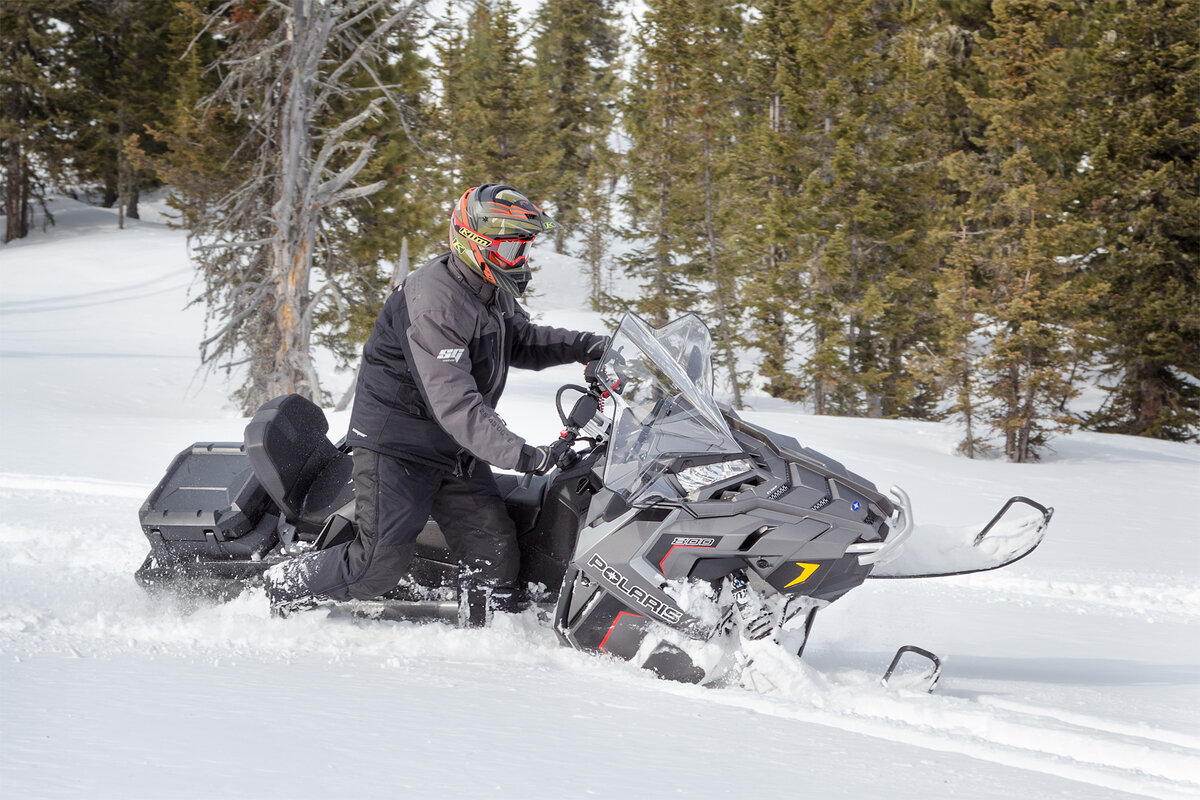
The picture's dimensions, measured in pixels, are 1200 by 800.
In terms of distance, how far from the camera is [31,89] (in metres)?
28.7

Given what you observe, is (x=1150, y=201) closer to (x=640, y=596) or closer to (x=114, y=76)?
(x=640, y=596)

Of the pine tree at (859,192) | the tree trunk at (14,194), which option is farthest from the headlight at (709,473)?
the tree trunk at (14,194)

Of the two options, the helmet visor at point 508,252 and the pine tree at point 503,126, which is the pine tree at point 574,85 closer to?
the pine tree at point 503,126

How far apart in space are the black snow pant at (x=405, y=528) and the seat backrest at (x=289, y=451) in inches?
14.0

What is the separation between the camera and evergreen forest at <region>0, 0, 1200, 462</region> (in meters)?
12.8

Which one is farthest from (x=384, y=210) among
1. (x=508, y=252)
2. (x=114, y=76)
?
(x=114, y=76)

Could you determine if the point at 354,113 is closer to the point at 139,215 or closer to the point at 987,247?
the point at 987,247

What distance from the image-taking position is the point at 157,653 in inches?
128

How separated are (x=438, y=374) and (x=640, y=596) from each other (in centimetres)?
113

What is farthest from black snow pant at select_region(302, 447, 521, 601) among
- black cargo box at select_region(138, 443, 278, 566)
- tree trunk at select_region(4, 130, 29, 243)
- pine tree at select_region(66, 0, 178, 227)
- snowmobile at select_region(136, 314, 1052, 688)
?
tree trunk at select_region(4, 130, 29, 243)

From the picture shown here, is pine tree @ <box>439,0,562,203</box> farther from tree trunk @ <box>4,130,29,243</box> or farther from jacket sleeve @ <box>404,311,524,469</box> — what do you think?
jacket sleeve @ <box>404,311,524,469</box>

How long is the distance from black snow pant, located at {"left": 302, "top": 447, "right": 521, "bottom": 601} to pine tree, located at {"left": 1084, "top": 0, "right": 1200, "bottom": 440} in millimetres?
16490

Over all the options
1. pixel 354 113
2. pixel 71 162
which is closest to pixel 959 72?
pixel 354 113

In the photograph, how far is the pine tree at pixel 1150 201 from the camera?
55.0ft
